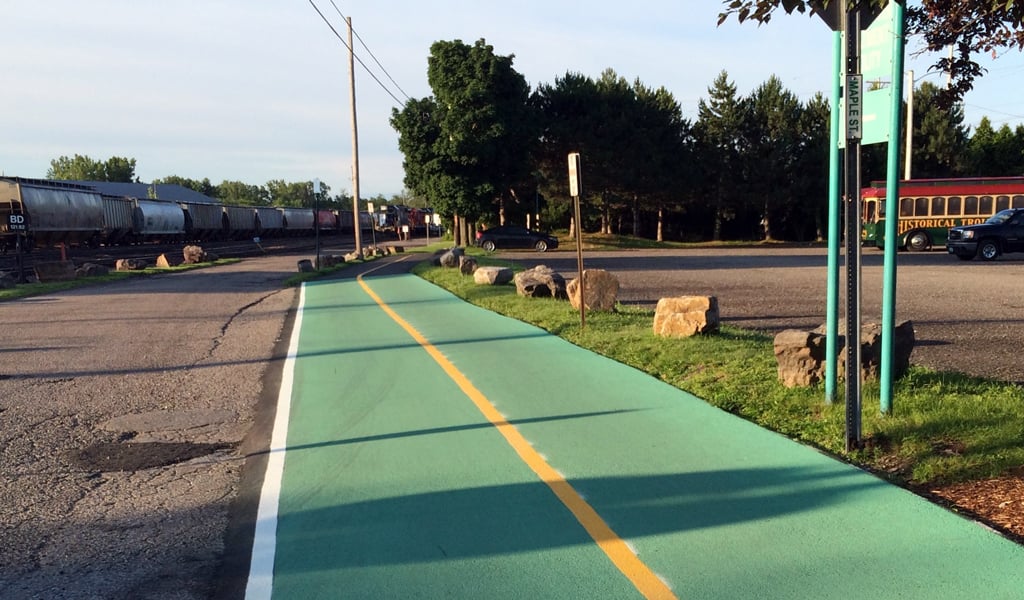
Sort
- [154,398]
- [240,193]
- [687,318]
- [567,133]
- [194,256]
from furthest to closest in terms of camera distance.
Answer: [240,193] → [567,133] → [194,256] → [687,318] → [154,398]

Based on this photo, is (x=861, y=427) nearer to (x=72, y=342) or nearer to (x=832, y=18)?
(x=832, y=18)

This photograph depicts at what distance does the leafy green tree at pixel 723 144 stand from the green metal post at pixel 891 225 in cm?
5157

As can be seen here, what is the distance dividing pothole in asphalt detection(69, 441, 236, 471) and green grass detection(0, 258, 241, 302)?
16154mm

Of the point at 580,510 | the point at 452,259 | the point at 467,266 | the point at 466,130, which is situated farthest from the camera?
the point at 466,130

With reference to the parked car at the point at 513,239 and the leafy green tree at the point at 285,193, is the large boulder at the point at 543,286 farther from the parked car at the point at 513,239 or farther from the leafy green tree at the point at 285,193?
the leafy green tree at the point at 285,193

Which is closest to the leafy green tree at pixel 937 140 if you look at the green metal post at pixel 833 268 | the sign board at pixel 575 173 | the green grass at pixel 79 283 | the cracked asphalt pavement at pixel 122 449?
the green grass at pixel 79 283

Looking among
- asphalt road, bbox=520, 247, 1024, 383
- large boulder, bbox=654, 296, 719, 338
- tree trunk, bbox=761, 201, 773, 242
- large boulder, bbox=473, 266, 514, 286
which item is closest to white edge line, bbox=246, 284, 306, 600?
asphalt road, bbox=520, 247, 1024, 383

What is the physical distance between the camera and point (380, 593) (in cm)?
384

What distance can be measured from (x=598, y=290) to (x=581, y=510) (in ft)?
30.4

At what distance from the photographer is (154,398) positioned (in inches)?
336

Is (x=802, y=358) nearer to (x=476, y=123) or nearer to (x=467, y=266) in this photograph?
(x=467, y=266)

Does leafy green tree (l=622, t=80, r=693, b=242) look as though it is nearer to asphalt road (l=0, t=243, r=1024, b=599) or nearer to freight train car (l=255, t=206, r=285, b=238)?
asphalt road (l=0, t=243, r=1024, b=599)

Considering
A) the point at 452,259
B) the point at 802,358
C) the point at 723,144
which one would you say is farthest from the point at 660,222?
the point at 802,358

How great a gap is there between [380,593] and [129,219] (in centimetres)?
5230
